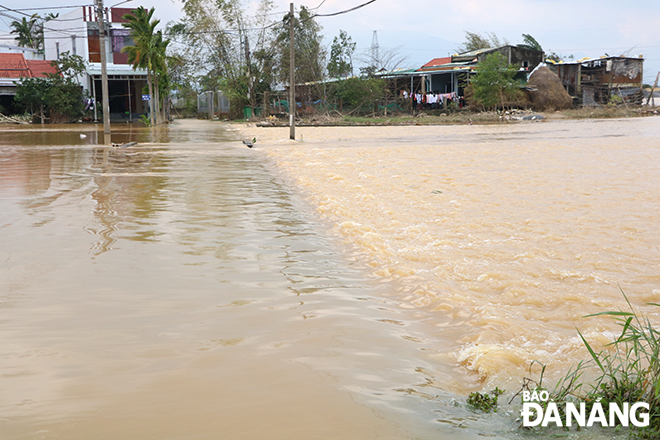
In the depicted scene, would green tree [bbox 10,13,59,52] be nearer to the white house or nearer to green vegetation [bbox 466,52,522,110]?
the white house

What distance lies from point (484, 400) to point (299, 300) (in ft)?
5.98

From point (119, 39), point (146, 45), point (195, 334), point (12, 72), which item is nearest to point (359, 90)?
point (146, 45)

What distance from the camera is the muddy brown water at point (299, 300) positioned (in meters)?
2.68

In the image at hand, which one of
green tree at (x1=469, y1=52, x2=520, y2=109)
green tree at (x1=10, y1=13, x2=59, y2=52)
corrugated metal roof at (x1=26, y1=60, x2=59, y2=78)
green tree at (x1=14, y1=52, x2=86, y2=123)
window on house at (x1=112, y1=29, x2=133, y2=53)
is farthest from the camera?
green tree at (x1=10, y1=13, x2=59, y2=52)

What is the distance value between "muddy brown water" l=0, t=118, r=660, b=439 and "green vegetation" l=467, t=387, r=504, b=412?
0.07 metres

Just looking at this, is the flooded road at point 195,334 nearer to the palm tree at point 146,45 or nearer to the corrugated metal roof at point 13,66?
the palm tree at point 146,45

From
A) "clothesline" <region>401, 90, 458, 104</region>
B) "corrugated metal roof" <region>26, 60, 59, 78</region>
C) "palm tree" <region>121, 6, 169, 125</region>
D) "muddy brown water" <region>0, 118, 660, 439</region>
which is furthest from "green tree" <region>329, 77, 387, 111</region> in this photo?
"muddy brown water" <region>0, 118, 660, 439</region>

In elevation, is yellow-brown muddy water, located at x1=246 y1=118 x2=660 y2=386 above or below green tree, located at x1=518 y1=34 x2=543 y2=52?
below

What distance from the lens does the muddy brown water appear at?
8.80 feet

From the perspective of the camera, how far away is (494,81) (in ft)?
131

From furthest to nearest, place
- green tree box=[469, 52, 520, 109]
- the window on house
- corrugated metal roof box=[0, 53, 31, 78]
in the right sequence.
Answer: the window on house, corrugated metal roof box=[0, 53, 31, 78], green tree box=[469, 52, 520, 109]

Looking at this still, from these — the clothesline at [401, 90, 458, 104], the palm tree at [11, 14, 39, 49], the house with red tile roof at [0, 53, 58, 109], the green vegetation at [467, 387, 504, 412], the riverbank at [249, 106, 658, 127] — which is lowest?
the green vegetation at [467, 387, 504, 412]

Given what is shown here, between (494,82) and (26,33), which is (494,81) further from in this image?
(26,33)

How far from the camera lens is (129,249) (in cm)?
573
